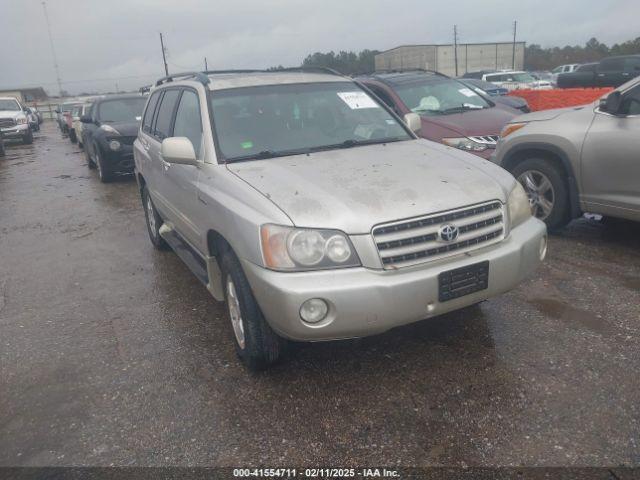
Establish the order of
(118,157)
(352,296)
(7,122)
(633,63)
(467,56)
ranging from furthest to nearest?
1. (467,56)
2. (7,122)
3. (633,63)
4. (118,157)
5. (352,296)

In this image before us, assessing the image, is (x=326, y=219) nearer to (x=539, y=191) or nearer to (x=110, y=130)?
(x=539, y=191)

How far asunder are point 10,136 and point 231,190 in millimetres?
21149

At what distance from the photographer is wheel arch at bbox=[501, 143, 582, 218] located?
4961 millimetres

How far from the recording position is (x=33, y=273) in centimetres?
530

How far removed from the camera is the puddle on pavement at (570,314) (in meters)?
3.49

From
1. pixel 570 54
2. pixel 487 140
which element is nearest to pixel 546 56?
pixel 570 54

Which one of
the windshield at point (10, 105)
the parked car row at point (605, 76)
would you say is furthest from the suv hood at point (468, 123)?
the windshield at point (10, 105)

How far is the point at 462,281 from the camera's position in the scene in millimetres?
2797

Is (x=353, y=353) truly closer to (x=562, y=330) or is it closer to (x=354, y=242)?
(x=354, y=242)

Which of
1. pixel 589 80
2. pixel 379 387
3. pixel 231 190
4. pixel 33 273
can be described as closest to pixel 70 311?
pixel 33 273

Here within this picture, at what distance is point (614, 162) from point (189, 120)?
3550mm

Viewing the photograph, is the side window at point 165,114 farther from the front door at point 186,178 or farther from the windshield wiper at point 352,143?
the windshield wiper at point 352,143

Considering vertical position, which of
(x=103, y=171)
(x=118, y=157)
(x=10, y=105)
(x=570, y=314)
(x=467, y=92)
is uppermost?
(x=10, y=105)

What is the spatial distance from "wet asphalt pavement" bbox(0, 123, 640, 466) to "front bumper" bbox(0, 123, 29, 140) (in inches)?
735
